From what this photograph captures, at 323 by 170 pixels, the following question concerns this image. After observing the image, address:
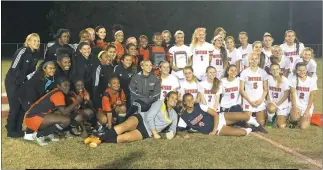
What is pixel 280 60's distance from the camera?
7.72m

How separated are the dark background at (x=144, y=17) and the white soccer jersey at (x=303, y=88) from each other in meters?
22.5

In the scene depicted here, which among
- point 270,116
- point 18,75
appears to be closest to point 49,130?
point 18,75

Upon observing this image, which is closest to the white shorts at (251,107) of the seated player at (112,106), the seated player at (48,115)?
the seated player at (112,106)

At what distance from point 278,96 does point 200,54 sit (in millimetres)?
1621

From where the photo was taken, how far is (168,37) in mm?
7781

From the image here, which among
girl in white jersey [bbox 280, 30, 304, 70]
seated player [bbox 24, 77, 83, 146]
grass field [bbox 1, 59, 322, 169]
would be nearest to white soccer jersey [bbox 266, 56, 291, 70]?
girl in white jersey [bbox 280, 30, 304, 70]

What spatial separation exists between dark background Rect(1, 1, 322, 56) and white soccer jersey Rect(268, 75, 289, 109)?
22364mm

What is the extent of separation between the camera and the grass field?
4730 millimetres

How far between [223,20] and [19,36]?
53.5 feet

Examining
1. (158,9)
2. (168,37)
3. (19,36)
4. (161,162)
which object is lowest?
(161,162)

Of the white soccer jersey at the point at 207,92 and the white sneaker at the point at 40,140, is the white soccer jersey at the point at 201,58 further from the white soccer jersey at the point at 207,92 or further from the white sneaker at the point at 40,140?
the white sneaker at the point at 40,140

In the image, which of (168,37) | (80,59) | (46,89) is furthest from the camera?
(168,37)

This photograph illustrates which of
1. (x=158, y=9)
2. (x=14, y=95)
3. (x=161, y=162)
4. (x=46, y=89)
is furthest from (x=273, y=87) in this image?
(x=158, y=9)

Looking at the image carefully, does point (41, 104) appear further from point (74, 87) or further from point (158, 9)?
point (158, 9)
